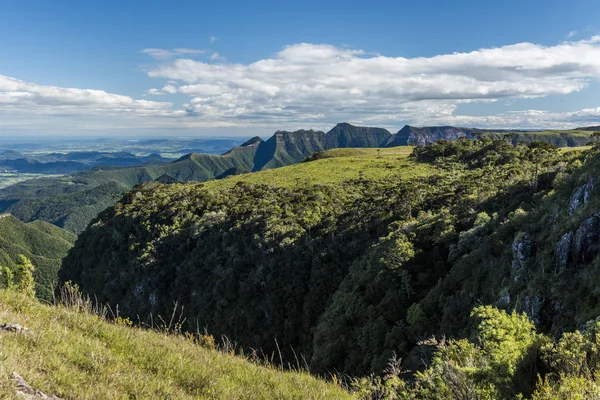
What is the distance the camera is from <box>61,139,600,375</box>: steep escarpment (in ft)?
102

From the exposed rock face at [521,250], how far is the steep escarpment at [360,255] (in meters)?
0.11

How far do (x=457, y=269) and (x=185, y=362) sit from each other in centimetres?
3866

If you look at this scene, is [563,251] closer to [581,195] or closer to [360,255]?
[581,195]

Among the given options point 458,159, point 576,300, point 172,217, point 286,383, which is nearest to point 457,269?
point 576,300

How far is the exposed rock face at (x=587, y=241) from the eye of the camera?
24462 millimetres

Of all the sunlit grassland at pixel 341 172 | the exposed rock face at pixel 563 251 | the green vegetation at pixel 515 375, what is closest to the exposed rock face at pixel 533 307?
the exposed rock face at pixel 563 251

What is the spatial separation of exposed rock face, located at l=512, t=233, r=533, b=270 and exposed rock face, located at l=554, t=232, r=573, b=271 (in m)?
3.63

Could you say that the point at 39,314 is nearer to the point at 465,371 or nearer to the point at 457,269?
the point at 465,371

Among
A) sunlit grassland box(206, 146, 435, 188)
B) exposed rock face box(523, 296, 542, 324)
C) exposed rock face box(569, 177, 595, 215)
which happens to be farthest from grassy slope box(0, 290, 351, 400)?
sunlit grassland box(206, 146, 435, 188)

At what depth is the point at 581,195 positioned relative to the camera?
102 ft

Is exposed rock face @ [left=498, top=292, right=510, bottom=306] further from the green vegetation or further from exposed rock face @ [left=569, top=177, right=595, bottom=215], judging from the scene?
the green vegetation

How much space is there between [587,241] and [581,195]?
844 cm

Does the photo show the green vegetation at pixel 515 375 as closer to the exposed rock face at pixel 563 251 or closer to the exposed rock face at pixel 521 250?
the exposed rock face at pixel 563 251

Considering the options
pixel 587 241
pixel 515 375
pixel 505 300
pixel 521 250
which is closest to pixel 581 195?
pixel 521 250
